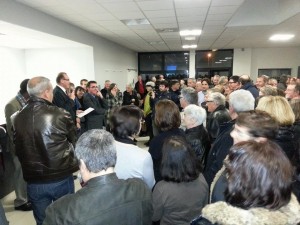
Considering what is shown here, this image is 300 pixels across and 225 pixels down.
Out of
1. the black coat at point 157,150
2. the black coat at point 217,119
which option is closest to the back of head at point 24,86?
the black coat at point 157,150

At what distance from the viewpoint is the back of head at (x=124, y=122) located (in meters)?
1.85

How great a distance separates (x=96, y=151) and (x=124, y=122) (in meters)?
0.69

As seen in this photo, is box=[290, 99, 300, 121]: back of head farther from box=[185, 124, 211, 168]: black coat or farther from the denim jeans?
the denim jeans

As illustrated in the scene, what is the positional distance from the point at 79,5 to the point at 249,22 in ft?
13.0

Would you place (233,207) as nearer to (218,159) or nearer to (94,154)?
(94,154)

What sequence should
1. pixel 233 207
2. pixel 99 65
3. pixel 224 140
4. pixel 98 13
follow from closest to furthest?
pixel 233 207, pixel 224 140, pixel 98 13, pixel 99 65

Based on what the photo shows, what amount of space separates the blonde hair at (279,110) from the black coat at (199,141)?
1.96 feet

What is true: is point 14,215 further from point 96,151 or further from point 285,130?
point 285,130

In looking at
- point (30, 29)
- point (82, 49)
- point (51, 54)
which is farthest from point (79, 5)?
point (51, 54)

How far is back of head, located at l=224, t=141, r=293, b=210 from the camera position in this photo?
2.88ft

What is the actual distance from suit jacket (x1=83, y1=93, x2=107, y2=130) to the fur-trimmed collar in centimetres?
425

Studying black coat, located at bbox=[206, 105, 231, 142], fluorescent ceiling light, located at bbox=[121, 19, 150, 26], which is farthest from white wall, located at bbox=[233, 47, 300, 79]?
black coat, located at bbox=[206, 105, 231, 142]

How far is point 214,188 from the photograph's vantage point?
1.45 meters

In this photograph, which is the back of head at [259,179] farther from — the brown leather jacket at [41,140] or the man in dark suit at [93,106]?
the man in dark suit at [93,106]
